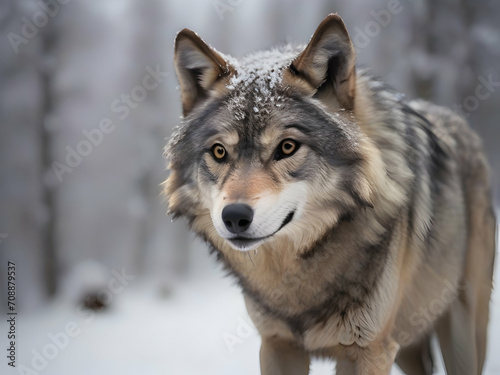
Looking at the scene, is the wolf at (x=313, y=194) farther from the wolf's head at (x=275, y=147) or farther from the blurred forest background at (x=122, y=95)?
the blurred forest background at (x=122, y=95)

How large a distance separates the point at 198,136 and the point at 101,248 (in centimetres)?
542

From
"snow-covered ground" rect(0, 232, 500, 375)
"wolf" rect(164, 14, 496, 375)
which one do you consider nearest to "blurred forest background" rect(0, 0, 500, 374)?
"snow-covered ground" rect(0, 232, 500, 375)

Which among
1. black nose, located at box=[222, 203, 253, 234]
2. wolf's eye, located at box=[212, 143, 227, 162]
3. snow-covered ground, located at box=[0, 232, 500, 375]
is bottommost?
snow-covered ground, located at box=[0, 232, 500, 375]

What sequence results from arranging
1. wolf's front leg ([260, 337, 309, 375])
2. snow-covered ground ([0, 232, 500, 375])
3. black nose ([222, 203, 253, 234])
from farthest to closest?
snow-covered ground ([0, 232, 500, 375]) → wolf's front leg ([260, 337, 309, 375]) → black nose ([222, 203, 253, 234])

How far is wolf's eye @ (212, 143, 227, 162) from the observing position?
227 centimetres

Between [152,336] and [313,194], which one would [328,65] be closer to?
[313,194]

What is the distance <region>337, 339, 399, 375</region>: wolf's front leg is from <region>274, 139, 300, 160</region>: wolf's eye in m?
0.97

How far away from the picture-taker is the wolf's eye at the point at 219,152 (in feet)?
7.45

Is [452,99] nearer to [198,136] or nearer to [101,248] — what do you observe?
[101,248]

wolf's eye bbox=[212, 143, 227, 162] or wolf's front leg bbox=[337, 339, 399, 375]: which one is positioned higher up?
wolf's eye bbox=[212, 143, 227, 162]

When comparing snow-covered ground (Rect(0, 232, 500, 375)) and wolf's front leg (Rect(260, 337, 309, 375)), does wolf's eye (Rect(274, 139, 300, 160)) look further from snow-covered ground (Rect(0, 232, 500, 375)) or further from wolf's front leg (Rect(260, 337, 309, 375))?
snow-covered ground (Rect(0, 232, 500, 375))

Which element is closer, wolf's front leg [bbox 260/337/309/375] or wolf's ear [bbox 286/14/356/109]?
wolf's ear [bbox 286/14/356/109]

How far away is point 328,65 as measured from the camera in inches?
91.0

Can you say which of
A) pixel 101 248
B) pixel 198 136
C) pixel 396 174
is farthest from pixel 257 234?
pixel 101 248
